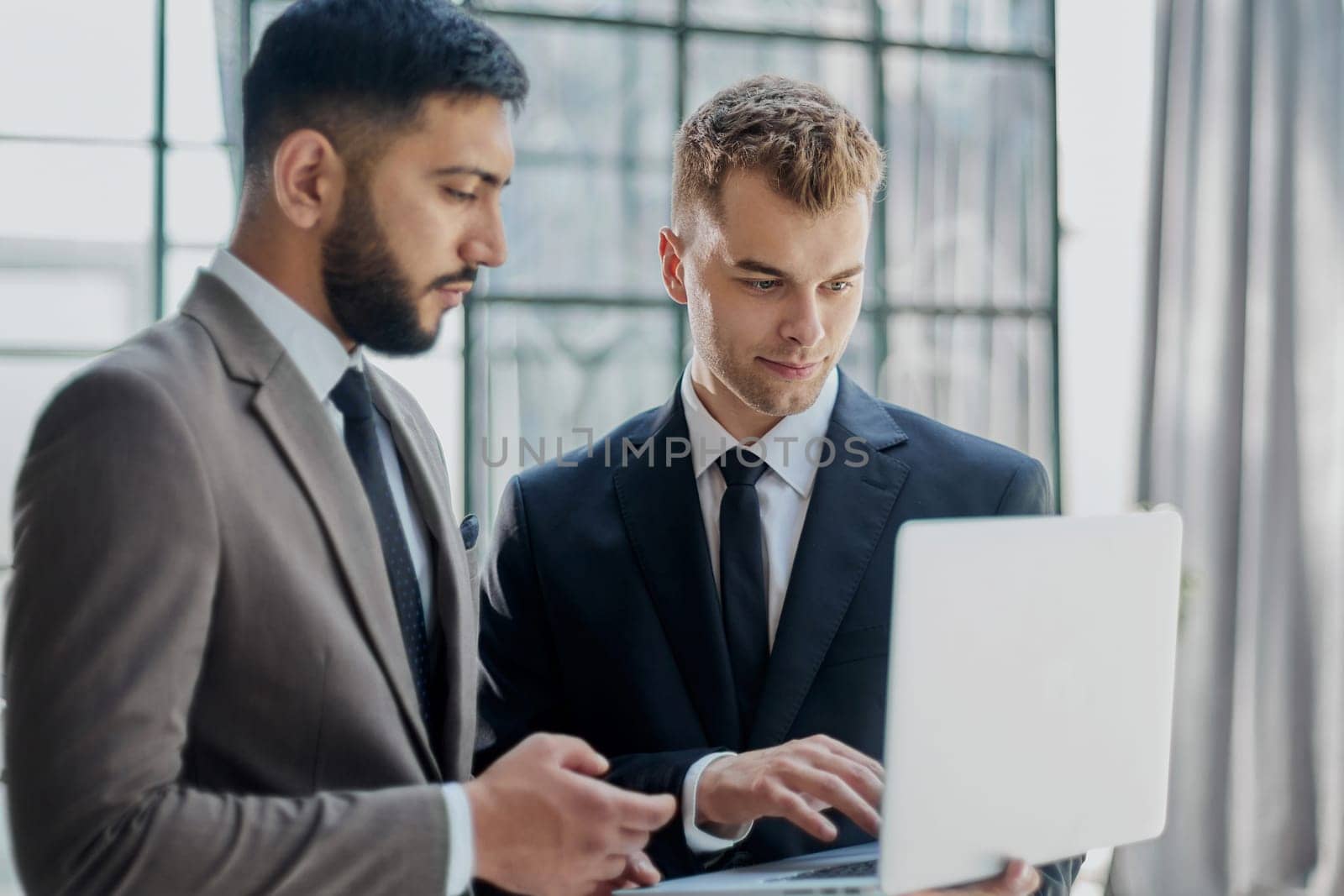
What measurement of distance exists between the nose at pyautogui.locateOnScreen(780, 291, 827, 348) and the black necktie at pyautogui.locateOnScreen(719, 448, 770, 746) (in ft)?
0.62

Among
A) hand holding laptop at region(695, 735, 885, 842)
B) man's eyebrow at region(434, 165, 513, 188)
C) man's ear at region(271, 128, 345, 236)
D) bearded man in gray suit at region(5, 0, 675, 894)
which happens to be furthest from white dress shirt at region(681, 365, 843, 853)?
man's ear at region(271, 128, 345, 236)

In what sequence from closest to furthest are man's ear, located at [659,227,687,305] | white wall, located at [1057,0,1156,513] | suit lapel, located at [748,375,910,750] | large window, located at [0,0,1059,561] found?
suit lapel, located at [748,375,910,750] < man's ear, located at [659,227,687,305] < large window, located at [0,0,1059,561] < white wall, located at [1057,0,1156,513]

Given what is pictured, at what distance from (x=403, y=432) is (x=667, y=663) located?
1.57 feet

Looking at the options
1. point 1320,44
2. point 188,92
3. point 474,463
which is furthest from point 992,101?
point 188,92

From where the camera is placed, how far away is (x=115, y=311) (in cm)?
391

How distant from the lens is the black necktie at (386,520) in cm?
118

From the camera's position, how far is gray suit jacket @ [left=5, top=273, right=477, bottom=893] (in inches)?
35.4

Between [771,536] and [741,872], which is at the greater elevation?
[771,536]

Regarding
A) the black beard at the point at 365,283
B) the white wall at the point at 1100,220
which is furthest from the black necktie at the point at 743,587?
the white wall at the point at 1100,220

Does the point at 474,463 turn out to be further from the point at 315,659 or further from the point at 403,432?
the point at 315,659

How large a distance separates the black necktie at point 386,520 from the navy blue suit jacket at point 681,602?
1.19 ft

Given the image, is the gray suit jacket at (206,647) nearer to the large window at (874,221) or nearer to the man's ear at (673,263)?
the man's ear at (673,263)

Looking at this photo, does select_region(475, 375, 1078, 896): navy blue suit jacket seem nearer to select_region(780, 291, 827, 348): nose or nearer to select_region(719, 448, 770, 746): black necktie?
select_region(719, 448, 770, 746): black necktie

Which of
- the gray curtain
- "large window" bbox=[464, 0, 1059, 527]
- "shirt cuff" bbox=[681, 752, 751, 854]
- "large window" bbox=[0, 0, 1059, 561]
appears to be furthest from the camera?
the gray curtain
